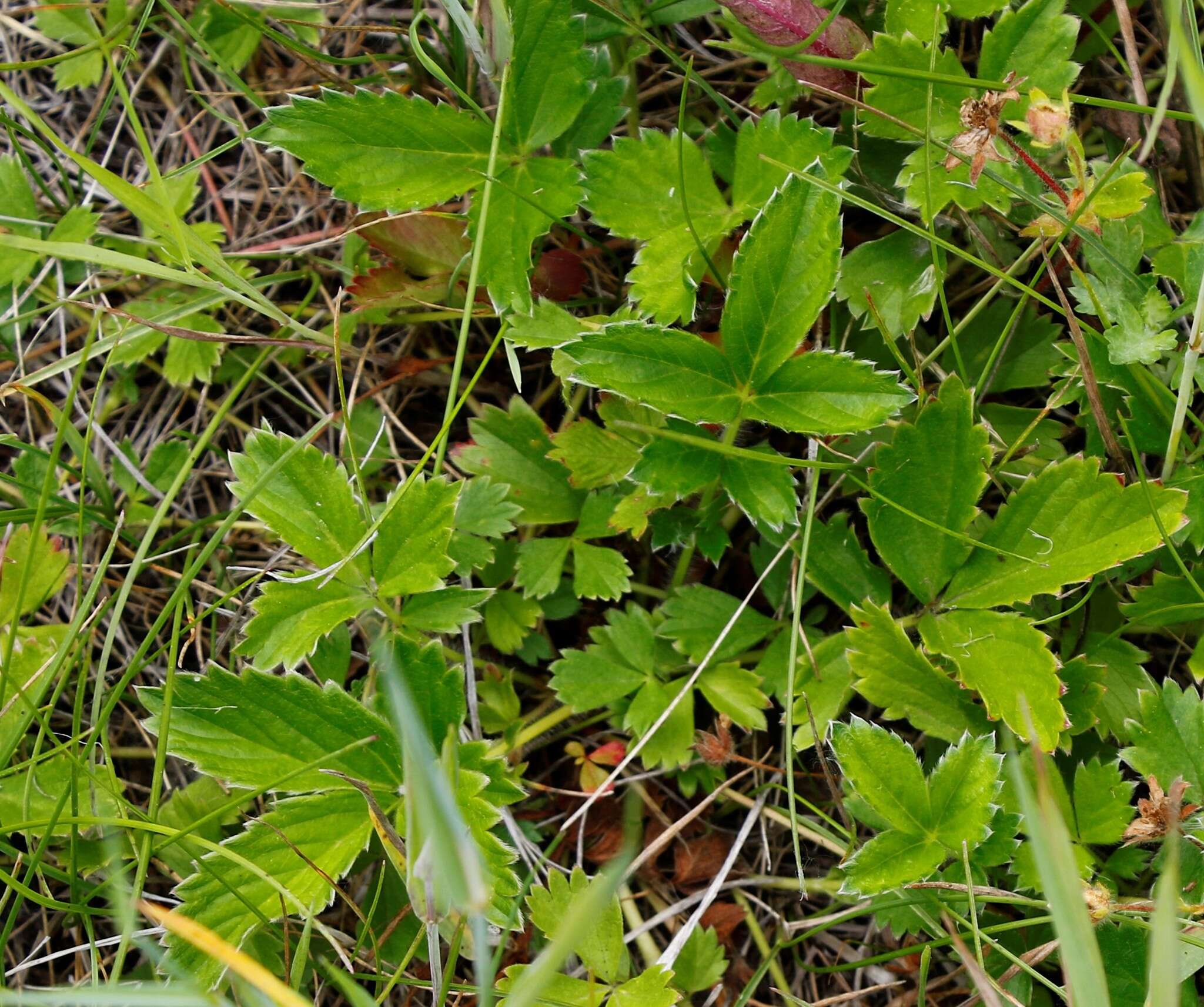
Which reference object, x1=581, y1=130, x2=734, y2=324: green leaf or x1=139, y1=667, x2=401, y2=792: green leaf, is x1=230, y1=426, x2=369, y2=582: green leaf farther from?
x1=581, y1=130, x2=734, y2=324: green leaf

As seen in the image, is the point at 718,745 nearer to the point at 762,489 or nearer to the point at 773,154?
the point at 762,489

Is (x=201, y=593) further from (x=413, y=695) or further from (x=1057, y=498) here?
(x=1057, y=498)

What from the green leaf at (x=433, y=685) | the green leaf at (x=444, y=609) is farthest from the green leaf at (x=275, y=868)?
the green leaf at (x=444, y=609)

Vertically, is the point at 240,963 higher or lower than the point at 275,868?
higher

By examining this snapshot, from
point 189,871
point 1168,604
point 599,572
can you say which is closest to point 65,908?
point 189,871

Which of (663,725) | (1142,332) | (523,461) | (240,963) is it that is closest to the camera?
(240,963)

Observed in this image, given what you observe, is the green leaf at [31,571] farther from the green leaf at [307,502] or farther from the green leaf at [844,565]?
the green leaf at [844,565]

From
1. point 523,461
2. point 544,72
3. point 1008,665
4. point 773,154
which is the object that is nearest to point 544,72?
point 544,72

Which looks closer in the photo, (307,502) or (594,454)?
(307,502)
